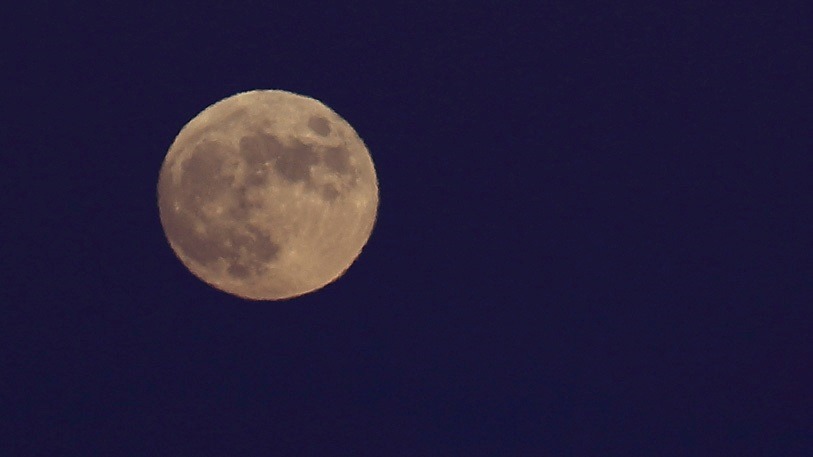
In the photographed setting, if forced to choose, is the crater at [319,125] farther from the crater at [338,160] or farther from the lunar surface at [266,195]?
the crater at [338,160]

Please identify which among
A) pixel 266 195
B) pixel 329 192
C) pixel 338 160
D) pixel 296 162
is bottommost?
pixel 266 195

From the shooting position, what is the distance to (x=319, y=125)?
19375 millimetres

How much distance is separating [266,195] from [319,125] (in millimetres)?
2294

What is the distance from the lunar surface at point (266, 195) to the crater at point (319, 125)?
3 cm

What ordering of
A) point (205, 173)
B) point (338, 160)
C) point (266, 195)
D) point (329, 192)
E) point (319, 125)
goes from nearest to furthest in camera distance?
1. point (266, 195)
2. point (205, 173)
3. point (329, 192)
4. point (338, 160)
5. point (319, 125)

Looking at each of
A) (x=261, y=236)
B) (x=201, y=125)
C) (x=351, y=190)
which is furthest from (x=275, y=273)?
(x=201, y=125)

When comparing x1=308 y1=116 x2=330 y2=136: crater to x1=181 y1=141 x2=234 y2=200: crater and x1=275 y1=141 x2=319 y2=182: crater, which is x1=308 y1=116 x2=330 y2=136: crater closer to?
x1=275 y1=141 x2=319 y2=182: crater

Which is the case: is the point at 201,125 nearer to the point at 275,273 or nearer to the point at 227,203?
the point at 227,203

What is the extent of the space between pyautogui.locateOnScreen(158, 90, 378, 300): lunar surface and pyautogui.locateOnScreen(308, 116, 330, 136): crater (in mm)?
33

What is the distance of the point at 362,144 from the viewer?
2034 centimetres

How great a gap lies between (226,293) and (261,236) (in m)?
2.51

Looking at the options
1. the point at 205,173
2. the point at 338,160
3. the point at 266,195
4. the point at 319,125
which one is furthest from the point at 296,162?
the point at 205,173

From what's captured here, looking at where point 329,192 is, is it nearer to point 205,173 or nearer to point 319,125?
point 319,125

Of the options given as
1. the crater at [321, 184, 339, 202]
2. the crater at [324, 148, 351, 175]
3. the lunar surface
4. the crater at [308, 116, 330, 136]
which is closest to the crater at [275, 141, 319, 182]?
the lunar surface
